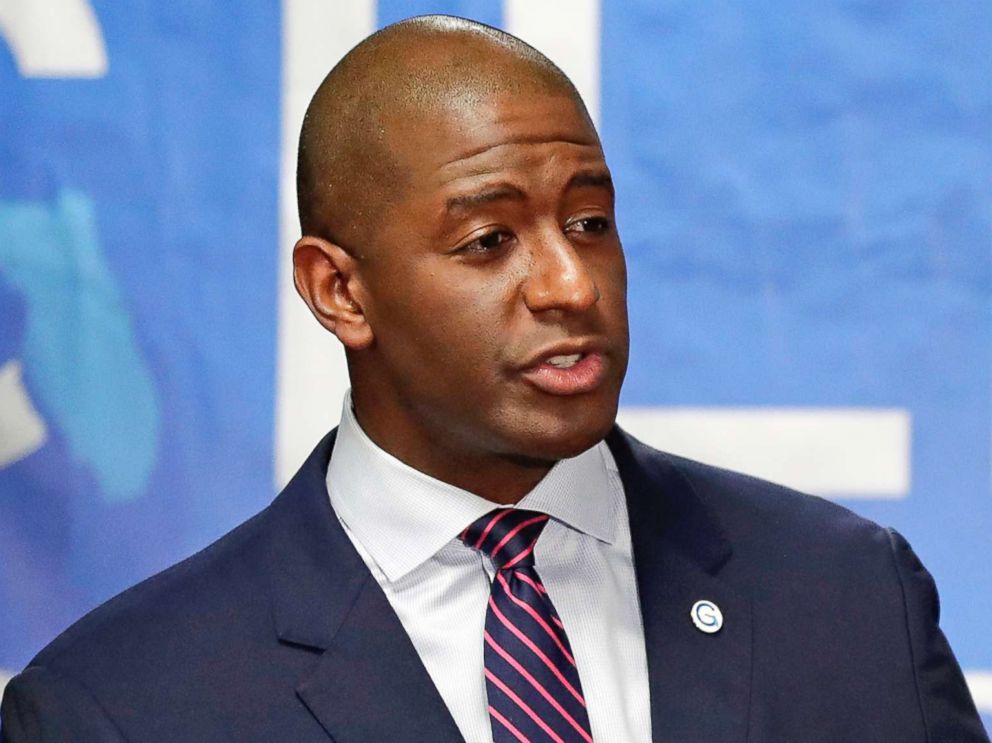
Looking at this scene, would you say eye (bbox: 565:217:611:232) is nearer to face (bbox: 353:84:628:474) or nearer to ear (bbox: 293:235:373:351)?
face (bbox: 353:84:628:474)

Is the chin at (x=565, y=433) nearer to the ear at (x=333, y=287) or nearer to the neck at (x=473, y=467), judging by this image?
the neck at (x=473, y=467)

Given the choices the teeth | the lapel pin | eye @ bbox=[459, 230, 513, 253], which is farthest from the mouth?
the lapel pin

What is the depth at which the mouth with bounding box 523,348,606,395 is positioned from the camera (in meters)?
1.46

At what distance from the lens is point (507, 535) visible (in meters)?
1.53

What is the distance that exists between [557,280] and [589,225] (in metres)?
0.10

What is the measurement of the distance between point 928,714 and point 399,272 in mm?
594

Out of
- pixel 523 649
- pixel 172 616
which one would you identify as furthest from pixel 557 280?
pixel 172 616

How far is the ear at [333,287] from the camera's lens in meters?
1.60

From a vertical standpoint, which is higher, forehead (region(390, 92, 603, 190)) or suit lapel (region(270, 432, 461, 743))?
forehead (region(390, 92, 603, 190))

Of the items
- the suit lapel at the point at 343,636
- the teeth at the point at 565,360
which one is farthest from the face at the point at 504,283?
the suit lapel at the point at 343,636

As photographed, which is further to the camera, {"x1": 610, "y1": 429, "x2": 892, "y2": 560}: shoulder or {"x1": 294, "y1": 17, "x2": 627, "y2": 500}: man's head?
{"x1": 610, "y1": 429, "x2": 892, "y2": 560}: shoulder

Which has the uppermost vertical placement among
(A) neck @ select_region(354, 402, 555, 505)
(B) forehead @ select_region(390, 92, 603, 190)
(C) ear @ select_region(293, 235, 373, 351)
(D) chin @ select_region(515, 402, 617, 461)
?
(B) forehead @ select_region(390, 92, 603, 190)

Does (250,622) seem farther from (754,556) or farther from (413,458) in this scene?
(754,556)

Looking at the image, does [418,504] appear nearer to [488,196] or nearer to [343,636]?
[343,636]
